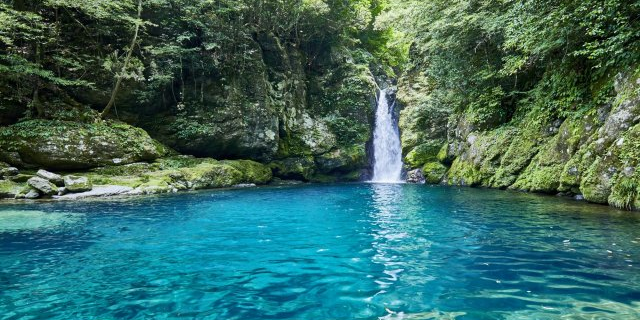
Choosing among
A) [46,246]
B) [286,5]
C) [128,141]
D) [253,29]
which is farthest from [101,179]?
[286,5]

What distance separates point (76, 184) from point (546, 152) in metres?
19.0

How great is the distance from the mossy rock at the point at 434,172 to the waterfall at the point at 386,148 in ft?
15.1

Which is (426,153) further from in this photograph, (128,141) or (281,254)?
(281,254)

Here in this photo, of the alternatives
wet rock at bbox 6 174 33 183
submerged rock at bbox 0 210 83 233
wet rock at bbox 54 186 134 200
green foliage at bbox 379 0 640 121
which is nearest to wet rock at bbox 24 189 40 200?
wet rock at bbox 54 186 134 200

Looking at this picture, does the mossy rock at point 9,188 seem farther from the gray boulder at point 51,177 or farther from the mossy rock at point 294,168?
the mossy rock at point 294,168

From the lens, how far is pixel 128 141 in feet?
63.0

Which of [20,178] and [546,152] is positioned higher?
→ [546,152]

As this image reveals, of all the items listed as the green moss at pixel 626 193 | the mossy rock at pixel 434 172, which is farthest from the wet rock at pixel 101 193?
the mossy rock at pixel 434 172

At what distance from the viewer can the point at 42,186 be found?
13875 millimetres

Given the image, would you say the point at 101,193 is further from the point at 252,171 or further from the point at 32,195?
the point at 252,171

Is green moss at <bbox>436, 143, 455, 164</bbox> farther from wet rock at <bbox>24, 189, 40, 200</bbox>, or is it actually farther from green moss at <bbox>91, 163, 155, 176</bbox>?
wet rock at <bbox>24, 189, 40, 200</bbox>

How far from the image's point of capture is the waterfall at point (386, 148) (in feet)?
99.7

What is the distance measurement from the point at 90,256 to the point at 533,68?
62.6 ft

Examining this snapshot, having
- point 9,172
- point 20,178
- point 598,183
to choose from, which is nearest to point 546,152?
point 598,183
